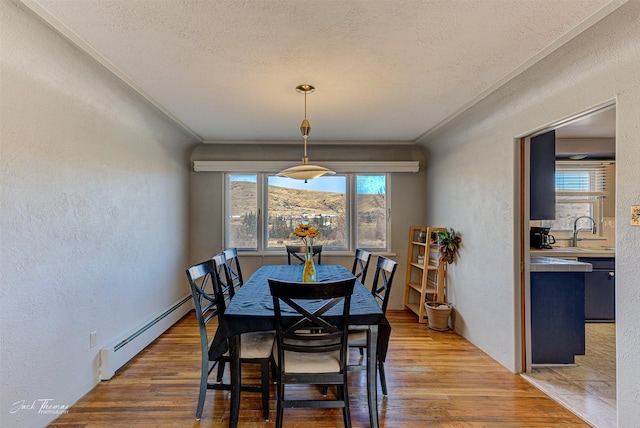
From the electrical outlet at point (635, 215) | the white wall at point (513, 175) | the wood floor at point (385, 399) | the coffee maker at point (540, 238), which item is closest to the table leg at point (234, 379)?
the wood floor at point (385, 399)

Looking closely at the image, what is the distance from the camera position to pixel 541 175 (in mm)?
2959

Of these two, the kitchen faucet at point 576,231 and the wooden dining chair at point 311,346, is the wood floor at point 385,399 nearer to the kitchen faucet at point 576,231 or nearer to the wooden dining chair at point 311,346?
the wooden dining chair at point 311,346

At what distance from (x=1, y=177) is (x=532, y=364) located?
13.1 ft

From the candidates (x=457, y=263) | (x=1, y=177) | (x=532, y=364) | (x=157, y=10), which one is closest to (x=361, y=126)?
(x=457, y=263)

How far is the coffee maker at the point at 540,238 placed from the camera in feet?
12.8

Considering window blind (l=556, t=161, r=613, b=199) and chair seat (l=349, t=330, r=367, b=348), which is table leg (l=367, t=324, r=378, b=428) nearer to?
chair seat (l=349, t=330, r=367, b=348)

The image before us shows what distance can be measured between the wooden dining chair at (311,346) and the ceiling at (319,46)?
1424 millimetres

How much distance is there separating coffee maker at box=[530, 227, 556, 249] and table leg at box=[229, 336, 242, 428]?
3.78 metres

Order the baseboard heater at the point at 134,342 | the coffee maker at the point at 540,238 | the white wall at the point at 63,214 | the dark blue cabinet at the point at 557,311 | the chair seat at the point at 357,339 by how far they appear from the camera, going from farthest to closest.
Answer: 1. the coffee maker at the point at 540,238
2. the dark blue cabinet at the point at 557,311
3. the baseboard heater at the point at 134,342
4. the chair seat at the point at 357,339
5. the white wall at the point at 63,214

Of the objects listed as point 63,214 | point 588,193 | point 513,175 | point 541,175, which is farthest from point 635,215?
point 63,214

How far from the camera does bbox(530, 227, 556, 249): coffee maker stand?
3895 mm

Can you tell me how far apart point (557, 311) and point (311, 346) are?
229 centimetres

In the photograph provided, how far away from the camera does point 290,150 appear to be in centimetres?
454

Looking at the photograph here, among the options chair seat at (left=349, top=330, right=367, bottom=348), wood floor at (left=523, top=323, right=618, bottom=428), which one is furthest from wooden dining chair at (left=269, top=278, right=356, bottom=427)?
wood floor at (left=523, top=323, right=618, bottom=428)
